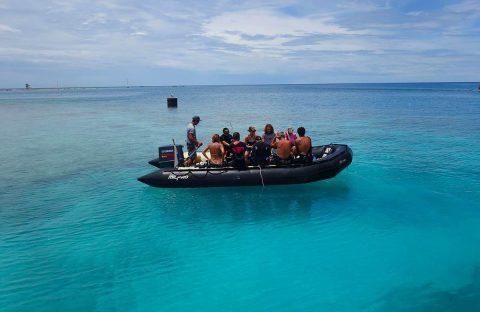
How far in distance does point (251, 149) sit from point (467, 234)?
6.16 metres

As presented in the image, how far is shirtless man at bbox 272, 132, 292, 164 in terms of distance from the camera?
36.9 feet

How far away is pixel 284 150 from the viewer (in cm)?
1130

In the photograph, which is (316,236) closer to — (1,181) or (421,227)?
(421,227)

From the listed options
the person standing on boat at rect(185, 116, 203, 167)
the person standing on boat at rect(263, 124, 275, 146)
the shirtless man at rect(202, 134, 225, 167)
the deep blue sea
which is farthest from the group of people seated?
the deep blue sea

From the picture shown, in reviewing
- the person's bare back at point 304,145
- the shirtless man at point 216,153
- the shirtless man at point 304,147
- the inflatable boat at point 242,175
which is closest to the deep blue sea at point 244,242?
the inflatable boat at point 242,175

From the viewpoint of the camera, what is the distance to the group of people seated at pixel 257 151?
11.1 m

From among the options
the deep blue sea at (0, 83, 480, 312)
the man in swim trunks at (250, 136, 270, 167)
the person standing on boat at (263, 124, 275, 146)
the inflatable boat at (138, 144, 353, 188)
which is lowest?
the deep blue sea at (0, 83, 480, 312)

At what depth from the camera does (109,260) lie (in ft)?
24.8

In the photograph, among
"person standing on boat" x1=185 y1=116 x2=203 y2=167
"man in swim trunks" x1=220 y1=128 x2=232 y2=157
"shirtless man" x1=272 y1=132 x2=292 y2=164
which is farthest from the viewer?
"person standing on boat" x1=185 y1=116 x2=203 y2=167

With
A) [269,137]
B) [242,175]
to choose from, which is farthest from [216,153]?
[269,137]

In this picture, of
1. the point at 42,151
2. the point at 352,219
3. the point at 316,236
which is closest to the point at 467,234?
the point at 352,219

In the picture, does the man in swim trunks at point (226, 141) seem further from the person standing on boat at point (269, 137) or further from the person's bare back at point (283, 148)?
the person's bare back at point (283, 148)

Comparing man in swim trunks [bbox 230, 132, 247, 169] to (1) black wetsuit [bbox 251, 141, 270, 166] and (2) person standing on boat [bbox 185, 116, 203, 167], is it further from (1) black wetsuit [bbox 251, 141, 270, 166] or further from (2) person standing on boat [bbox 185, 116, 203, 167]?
(2) person standing on boat [bbox 185, 116, 203, 167]

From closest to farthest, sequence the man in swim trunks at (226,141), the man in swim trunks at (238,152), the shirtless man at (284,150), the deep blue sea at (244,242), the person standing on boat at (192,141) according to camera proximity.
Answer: the deep blue sea at (244,242), the man in swim trunks at (238,152), the shirtless man at (284,150), the man in swim trunks at (226,141), the person standing on boat at (192,141)
